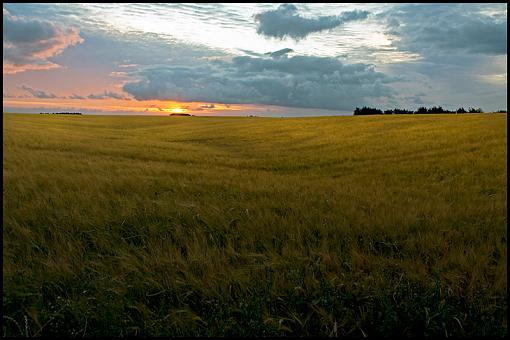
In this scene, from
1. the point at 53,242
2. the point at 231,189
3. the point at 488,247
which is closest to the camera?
the point at 488,247

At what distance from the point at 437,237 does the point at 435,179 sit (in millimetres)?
6356

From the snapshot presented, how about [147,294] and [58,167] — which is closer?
[147,294]

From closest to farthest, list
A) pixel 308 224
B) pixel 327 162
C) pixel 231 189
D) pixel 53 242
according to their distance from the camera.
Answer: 1. pixel 53 242
2. pixel 308 224
3. pixel 231 189
4. pixel 327 162

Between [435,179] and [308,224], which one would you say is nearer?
[308,224]

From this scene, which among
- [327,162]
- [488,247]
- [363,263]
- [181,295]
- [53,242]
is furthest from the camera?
[327,162]

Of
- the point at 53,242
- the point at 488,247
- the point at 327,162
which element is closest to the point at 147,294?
the point at 53,242

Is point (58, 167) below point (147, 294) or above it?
above

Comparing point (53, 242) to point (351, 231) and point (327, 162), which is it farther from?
point (327, 162)

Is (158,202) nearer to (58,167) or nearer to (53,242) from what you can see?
(53,242)

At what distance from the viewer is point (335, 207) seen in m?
6.31

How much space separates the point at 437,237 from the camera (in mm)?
4734

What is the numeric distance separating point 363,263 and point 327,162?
1143cm

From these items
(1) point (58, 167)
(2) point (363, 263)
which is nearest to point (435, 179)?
(2) point (363, 263)

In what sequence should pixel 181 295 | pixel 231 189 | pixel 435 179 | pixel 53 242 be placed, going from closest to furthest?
pixel 181 295
pixel 53 242
pixel 231 189
pixel 435 179
